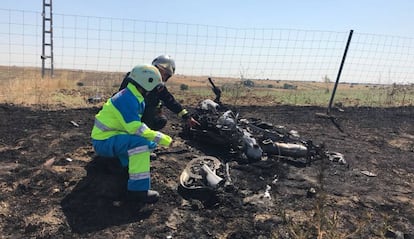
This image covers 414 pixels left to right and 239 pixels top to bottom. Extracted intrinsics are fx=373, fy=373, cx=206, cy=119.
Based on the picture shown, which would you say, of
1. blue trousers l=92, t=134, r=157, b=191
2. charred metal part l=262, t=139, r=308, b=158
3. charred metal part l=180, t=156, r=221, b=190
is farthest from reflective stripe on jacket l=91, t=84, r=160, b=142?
charred metal part l=262, t=139, r=308, b=158

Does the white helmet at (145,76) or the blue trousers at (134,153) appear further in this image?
the white helmet at (145,76)

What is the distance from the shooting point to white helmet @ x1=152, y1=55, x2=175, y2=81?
235 inches

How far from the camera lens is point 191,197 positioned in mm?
4586

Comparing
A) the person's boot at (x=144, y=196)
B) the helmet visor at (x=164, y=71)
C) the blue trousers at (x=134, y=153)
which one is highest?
the helmet visor at (x=164, y=71)

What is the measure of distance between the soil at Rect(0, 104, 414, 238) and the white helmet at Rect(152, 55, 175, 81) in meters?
1.30

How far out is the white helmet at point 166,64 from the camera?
235 inches

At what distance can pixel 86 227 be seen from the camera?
3816 millimetres

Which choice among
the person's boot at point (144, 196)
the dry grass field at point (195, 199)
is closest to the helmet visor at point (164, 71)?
the dry grass field at point (195, 199)

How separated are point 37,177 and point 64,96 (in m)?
6.33

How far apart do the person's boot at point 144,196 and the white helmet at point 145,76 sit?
1.21m

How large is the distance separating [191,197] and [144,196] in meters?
0.60

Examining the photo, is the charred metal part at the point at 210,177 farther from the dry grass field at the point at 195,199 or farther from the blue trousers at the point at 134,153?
the blue trousers at the point at 134,153

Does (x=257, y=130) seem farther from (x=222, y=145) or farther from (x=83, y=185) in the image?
(x=83, y=185)

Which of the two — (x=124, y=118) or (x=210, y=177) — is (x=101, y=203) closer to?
(x=124, y=118)
